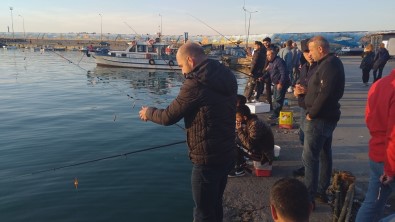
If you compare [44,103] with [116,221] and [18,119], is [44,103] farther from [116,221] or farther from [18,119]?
[116,221]

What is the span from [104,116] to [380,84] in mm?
11094

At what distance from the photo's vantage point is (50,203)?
5680 mm

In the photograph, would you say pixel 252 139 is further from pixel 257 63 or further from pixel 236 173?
pixel 257 63

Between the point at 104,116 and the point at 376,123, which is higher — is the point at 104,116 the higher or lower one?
the lower one

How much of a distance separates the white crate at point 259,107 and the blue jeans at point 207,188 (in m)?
6.01

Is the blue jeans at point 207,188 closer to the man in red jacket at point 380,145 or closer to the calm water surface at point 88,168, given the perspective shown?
the man in red jacket at point 380,145

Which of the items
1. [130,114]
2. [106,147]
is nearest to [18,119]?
[130,114]

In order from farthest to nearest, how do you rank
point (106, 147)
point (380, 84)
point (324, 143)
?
1. point (106, 147)
2. point (324, 143)
3. point (380, 84)

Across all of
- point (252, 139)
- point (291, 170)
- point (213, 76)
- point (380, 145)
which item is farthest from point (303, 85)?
point (213, 76)

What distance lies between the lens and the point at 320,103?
366cm

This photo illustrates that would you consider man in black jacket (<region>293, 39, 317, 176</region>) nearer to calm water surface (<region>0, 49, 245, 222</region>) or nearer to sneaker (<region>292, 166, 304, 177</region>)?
sneaker (<region>292, 166, 304, 177</region>)

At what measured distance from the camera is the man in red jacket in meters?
2.69

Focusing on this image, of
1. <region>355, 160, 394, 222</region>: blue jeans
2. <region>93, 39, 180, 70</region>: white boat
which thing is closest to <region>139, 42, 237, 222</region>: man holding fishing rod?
<region>355, 160, 394, 222</region>: blue jeans

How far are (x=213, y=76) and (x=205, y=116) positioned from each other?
37 centimetres
